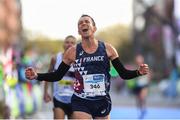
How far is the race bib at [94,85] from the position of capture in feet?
24.7

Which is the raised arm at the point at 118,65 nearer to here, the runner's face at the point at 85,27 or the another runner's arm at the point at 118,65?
the another runner's arm at the point at 118,65

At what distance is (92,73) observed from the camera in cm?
752

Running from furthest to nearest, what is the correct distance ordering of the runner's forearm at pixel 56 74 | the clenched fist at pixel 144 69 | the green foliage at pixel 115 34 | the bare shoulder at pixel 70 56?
the green foliage at pixel 115 34, the runner's forearm at pixel 56 74, the bare shoulder at pixel 70 56, the clenched fist at pixel 144 69

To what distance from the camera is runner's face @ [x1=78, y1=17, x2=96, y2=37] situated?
7.46 meters

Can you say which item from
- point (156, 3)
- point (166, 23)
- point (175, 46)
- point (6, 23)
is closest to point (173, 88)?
point (175, 46)

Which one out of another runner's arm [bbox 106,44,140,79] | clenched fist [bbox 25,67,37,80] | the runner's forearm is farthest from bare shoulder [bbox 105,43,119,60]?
clenched fist [bbox 25,67,37,80]

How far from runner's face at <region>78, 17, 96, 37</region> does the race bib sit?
0.48 meters

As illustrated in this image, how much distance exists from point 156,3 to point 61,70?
41011 mm

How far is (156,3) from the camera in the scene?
48188 mm

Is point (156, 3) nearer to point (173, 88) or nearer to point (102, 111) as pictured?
point (173, 88)

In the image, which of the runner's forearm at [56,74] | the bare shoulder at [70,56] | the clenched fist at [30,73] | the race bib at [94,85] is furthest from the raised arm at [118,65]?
the clenched fist at [30,73]

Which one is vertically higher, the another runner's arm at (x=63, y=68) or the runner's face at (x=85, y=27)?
the runner's face at (x=85, y=27)

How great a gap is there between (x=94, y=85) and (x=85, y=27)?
0.66 meters

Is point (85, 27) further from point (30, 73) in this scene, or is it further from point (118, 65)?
point (30, 73)
